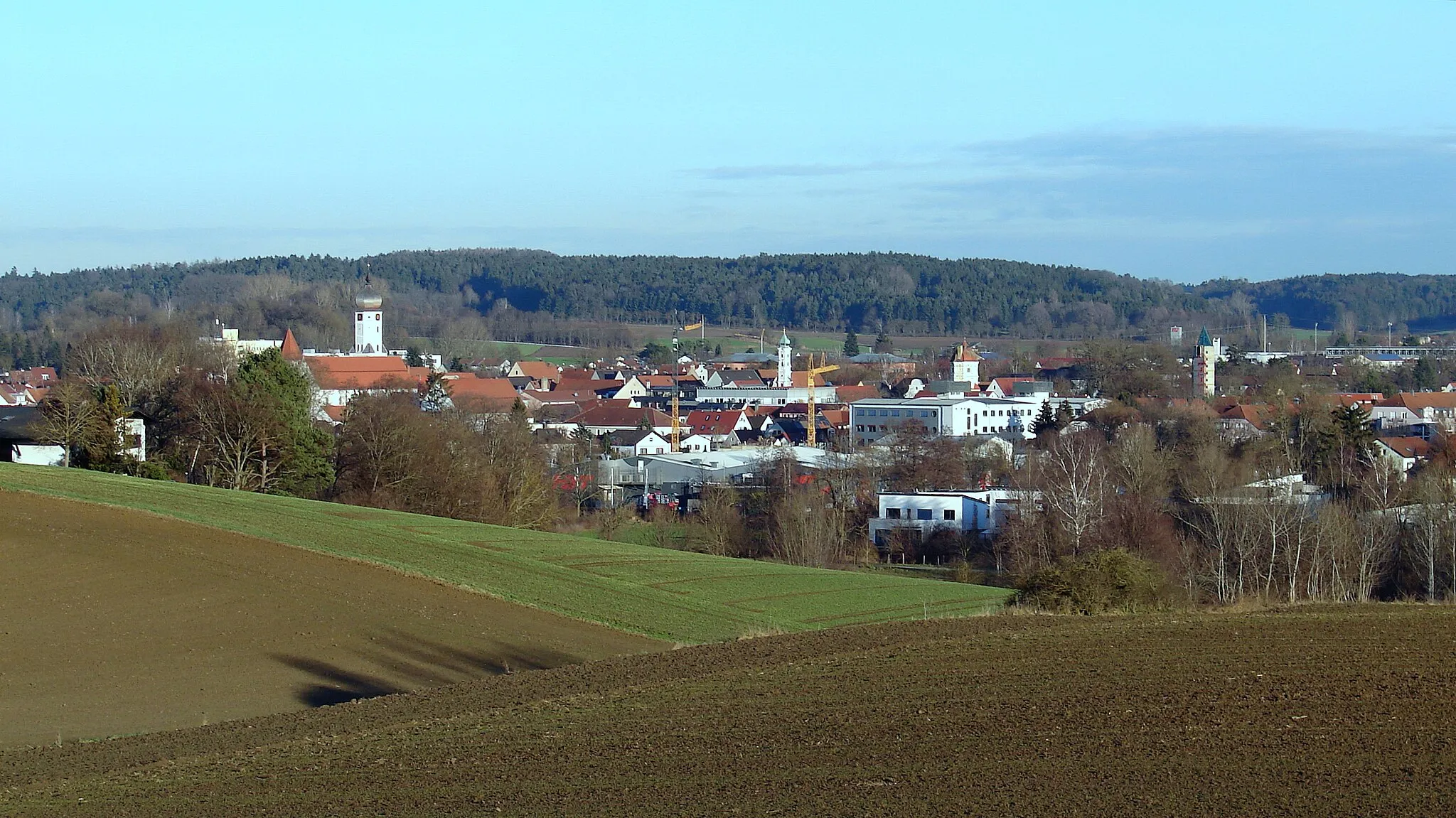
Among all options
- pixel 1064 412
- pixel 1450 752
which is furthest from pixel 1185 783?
pixel 1064 412

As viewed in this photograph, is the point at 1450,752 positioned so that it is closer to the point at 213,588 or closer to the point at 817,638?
the point at 817,638

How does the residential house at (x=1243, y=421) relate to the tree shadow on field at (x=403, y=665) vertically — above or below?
below

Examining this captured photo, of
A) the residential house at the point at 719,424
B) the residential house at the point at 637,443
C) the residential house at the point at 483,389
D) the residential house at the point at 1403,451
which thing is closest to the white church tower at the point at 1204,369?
the residential house at the point at 719,424

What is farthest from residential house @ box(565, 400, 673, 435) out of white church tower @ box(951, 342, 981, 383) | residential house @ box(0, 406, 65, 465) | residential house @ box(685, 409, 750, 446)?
residential house @ box(0, 406, 65, 465)

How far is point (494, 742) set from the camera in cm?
1303

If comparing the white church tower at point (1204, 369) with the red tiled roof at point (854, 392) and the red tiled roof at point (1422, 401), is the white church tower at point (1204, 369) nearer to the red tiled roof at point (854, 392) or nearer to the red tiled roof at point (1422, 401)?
the red tiled roof at point (1422, 401)

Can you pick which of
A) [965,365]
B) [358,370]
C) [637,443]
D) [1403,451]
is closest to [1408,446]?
[1403,451]

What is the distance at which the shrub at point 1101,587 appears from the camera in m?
21.9

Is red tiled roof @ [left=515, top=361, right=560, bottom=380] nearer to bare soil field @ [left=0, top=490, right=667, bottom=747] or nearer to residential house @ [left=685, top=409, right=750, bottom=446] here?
residential house @ [left=685, top=409, right=750, bottom=446]

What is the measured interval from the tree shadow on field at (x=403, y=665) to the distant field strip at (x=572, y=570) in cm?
351

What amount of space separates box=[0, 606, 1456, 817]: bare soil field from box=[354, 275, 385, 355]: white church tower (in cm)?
11042

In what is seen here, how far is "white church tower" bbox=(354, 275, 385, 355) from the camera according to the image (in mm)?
124250

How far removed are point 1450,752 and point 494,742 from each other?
7437mm

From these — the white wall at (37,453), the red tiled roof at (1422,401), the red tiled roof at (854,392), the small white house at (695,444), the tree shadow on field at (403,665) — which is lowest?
the small white house at (695,444)
